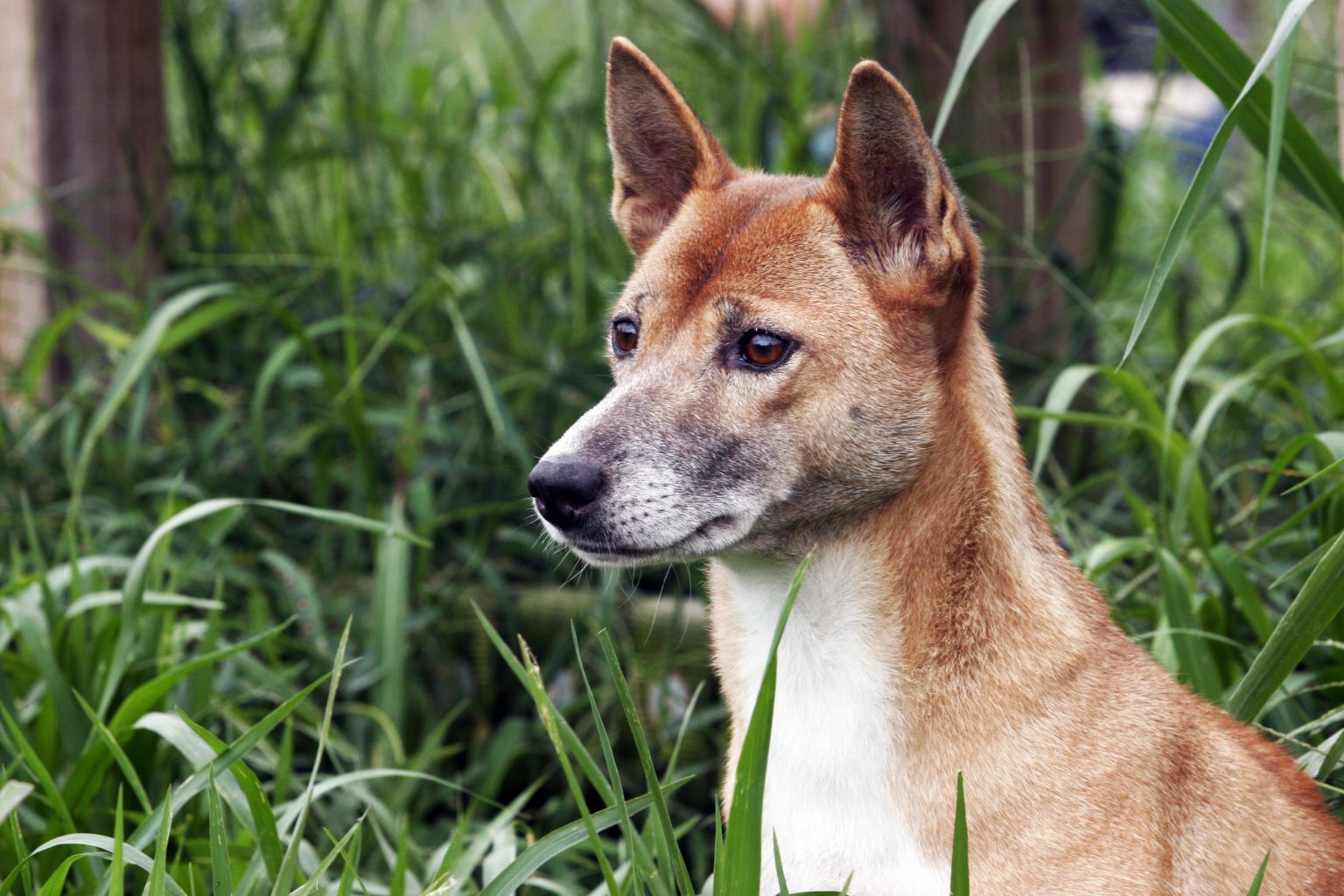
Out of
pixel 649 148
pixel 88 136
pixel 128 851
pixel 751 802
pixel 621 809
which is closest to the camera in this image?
pixel 751 802

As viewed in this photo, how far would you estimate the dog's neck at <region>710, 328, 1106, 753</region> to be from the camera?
2234 mm

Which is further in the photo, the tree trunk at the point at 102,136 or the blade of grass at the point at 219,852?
the tree trunk at the point at 102,136

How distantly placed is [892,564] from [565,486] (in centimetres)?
55

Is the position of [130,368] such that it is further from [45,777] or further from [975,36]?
[975,36]

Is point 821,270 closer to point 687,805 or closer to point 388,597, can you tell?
point 388,597

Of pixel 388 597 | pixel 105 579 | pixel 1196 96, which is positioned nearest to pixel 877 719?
pixel 388 597

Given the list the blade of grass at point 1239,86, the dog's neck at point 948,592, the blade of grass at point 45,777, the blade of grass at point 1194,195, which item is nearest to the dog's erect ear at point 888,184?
the dog's neck at point 948,592

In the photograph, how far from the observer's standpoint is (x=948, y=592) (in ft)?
7.47

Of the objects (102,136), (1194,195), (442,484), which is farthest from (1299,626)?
(102,136)

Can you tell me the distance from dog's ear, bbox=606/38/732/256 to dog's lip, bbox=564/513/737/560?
789 mm

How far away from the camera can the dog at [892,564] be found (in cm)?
212

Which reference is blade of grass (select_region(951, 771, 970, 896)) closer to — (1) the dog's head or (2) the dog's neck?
(2) the dog's neck

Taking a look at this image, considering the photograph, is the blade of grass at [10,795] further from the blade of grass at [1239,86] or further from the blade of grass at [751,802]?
the blade of grass at [1239,86]

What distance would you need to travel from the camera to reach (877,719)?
2.23 metres
